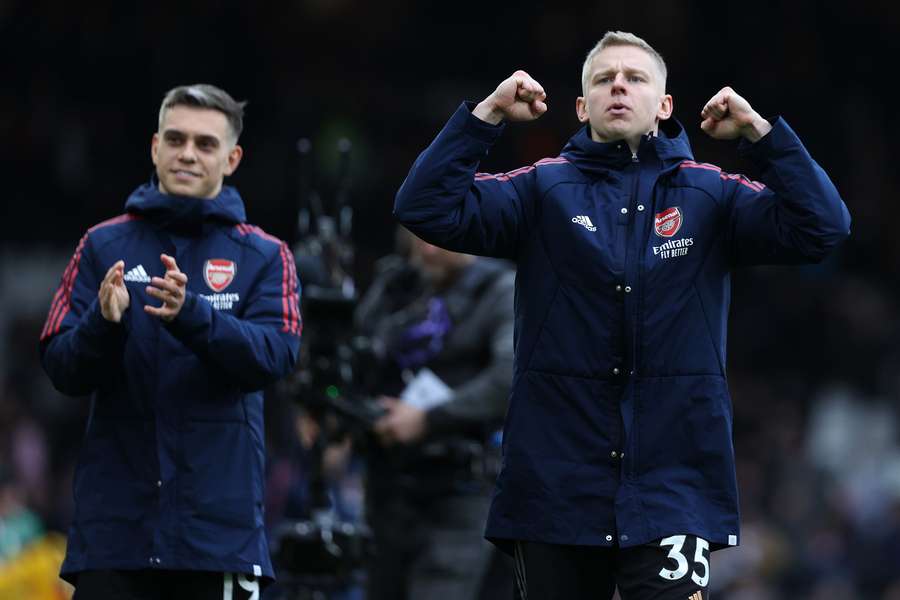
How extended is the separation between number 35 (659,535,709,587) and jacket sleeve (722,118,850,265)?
2.75 ft

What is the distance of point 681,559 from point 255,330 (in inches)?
57.3

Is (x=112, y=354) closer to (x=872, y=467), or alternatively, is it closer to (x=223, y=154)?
(x=223, y=154)

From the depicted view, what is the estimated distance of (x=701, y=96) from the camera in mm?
15688

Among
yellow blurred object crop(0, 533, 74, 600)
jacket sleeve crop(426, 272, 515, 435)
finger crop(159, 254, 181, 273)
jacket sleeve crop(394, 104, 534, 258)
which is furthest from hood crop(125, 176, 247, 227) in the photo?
yellow blurred object crop(0, 533, 74, 600)

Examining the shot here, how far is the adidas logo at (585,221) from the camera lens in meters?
4.99

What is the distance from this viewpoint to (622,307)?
194 inches

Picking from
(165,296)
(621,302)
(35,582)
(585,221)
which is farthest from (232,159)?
(35,582)

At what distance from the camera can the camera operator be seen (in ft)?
23.9

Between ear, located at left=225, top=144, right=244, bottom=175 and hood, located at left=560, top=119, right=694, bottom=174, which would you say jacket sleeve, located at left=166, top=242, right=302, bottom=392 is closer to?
ear, located at left=225, top=144, right=244, bottom=175

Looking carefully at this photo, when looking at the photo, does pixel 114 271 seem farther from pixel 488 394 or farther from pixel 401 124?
pixel 401 124

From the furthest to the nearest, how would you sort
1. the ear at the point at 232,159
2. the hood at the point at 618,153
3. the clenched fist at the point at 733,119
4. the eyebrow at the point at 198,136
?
the ear at the point at 232,159 → the eyebrow at the point at 198,136 → the hood at the point at 618,153 → the clenched fist at the point at 733,119

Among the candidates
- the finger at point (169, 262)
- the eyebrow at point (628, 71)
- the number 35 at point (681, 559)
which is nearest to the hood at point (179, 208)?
the finger at point (169, 262)

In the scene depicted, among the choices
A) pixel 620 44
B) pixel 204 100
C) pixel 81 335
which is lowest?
pixel 81 335

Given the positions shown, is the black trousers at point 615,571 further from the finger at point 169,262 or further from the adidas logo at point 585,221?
the finger at point 169,262
